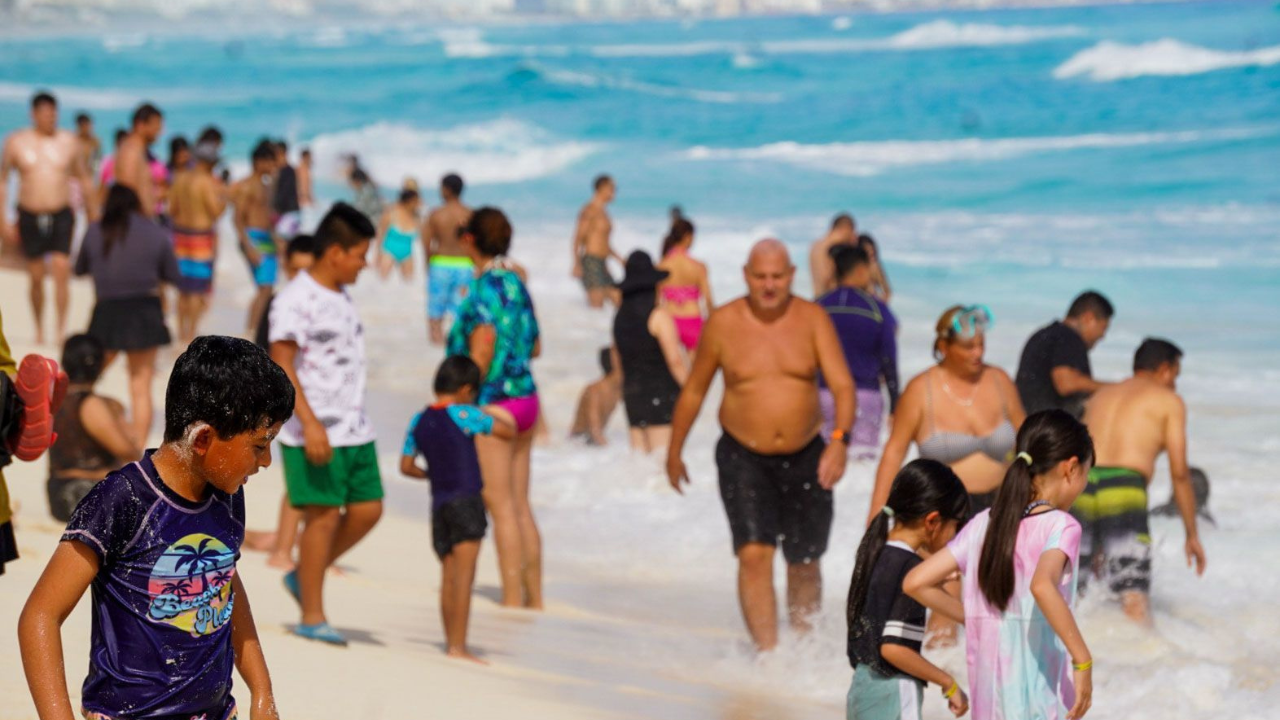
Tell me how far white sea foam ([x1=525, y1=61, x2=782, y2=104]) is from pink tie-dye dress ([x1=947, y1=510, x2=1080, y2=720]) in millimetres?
43319

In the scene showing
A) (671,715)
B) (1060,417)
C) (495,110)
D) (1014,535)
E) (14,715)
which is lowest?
(671,715)

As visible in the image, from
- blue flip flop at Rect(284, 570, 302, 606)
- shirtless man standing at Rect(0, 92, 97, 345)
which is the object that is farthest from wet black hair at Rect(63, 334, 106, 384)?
shirtless man standing at Rect(0, 92, 97, 345)

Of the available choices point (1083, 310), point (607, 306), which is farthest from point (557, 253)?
point (1083, 310)

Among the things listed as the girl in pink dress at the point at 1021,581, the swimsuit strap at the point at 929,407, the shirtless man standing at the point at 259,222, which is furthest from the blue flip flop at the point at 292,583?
the shirtless man standing at the point at 259,222

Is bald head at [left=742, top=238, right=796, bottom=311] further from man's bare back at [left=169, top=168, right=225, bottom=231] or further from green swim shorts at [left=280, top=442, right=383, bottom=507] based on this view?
man's bare back at [left=169, top=168, right=225, bottom=231]

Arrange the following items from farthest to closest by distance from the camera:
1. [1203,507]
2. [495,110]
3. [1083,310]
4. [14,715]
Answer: [495,110]
[1203,507]
[1083,310]
[14,715]

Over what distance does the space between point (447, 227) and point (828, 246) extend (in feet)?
11.9

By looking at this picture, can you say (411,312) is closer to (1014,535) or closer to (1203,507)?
(1203,507)

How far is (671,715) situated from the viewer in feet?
17.7

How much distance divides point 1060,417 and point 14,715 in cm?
277

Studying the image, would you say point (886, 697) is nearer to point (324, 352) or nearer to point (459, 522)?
point (459, 522)

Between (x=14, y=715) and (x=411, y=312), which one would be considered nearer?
(x=14, y=715)

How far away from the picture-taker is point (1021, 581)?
13.2 ft

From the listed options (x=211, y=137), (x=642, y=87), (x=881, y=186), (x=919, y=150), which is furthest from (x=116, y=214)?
(x=642, y=87)
